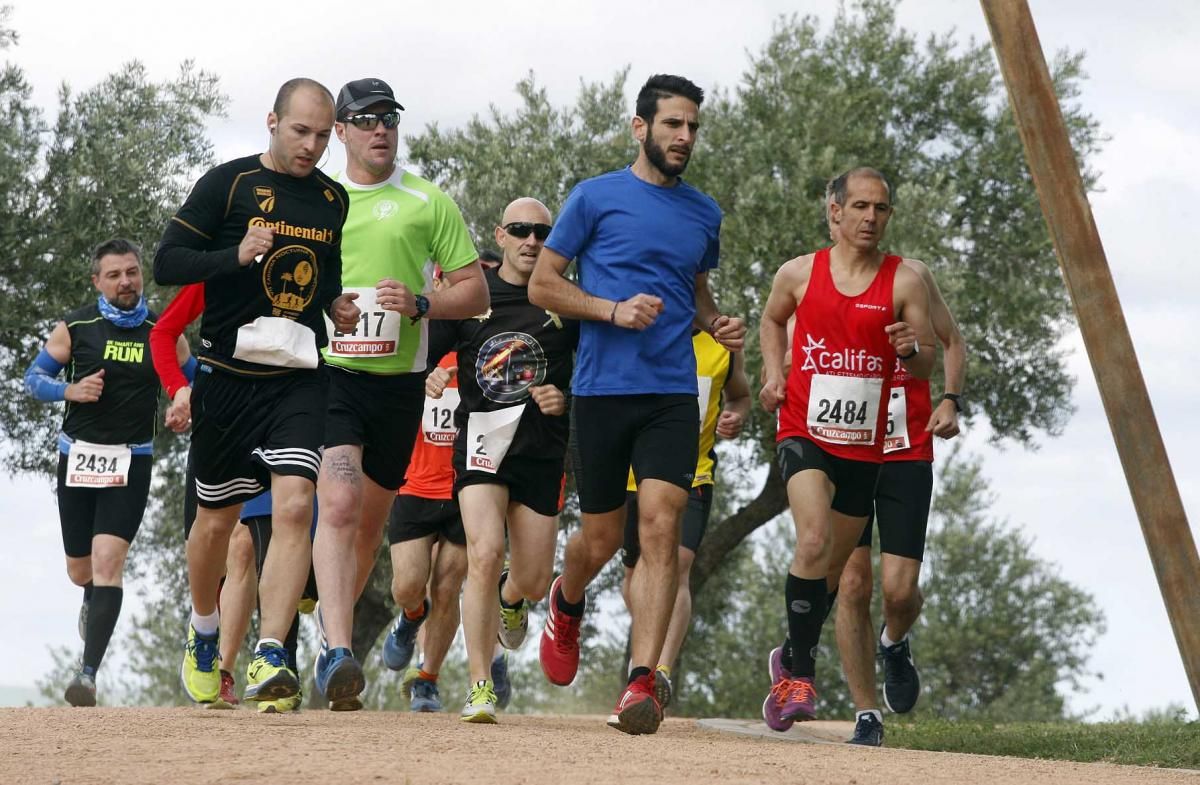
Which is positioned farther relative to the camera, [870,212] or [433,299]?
[870,212]

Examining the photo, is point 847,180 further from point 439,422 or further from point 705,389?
point 439,422

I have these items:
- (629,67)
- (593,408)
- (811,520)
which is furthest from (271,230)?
(629,67)

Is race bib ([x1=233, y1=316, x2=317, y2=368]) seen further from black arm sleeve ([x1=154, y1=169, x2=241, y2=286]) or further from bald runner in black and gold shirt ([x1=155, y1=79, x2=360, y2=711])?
black arm sleeve ([x1=154, y1=169, x2=241, y2=286])

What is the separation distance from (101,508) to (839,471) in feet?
16.4

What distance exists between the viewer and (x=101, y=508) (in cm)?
1090

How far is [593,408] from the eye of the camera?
24.9 feet

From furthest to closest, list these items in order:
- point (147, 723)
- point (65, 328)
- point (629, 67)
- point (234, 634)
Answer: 1. point (629, 67)
2. point (65, 328)
3. point (234, 634)
4. point (147, 723)

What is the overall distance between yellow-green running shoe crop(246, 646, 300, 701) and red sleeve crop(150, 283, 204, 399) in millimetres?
1992

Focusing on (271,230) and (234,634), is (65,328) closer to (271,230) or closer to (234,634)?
(234,634)

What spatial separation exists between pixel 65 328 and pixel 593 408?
513 cm

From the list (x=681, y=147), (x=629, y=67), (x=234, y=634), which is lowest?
(x=234, y=634)

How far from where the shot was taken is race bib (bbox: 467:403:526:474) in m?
8.08

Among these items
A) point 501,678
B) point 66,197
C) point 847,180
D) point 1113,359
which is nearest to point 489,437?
point 847,180

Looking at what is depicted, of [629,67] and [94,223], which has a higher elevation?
[629,67]
